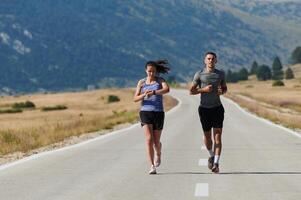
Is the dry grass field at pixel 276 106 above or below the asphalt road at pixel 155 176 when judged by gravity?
below

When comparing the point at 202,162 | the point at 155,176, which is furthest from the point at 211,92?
the point at 202,162

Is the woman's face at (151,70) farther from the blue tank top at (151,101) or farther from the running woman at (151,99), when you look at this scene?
the blue tank top at (151,101)

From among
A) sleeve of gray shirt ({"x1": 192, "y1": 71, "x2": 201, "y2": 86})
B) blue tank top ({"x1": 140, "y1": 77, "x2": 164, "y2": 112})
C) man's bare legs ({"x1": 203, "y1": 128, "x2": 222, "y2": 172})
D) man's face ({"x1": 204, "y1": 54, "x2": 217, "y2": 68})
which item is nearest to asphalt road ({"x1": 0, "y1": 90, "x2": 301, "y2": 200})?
man's bare legs ({"x1": 203, "y1": 128, "x2": 222, "y2": 172})

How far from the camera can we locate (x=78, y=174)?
13.7 metres

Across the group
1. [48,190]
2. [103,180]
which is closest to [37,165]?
[103,180]

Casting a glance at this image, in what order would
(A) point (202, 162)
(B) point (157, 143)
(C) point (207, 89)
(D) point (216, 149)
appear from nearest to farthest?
(C) point (207, 89) → (D) point (216, 149) → (B) point (157, 143) → (A) point (202, 162)

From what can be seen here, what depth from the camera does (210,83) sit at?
1368 cm

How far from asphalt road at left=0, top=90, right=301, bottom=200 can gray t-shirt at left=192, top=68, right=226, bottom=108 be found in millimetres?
1212

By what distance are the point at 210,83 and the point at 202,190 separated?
2854 mm

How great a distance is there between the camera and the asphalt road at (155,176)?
1097 cm

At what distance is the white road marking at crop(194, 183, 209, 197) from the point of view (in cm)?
1084

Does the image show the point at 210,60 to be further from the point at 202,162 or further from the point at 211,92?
the point at 202,162

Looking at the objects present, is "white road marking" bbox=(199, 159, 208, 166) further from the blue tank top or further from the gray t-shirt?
the blue tank top

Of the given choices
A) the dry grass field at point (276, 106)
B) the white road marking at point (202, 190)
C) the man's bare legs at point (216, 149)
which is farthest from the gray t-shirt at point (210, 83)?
the dry grass field at point (276, 106)
